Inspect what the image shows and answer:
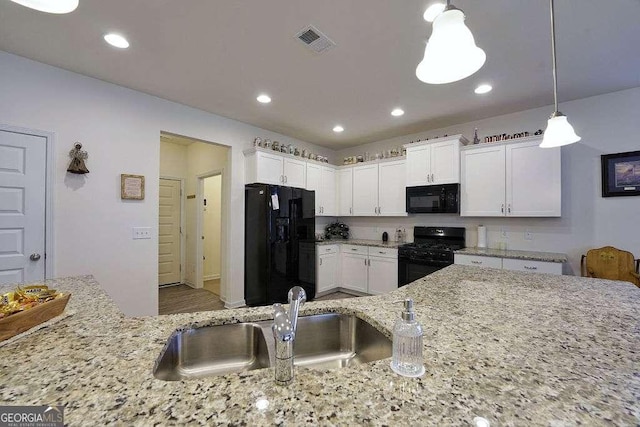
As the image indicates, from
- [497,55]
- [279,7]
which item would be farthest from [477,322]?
[497,55]

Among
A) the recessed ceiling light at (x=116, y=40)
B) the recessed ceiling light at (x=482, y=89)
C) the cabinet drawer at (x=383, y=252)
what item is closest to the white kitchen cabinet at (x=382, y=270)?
the cabinet drawer at (x=383, y=252)

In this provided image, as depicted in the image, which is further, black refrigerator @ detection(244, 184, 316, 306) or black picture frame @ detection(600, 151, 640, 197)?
black refrigerator @ detection(244, 184, 316, 306)

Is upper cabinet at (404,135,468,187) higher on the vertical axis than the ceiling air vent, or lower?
lower

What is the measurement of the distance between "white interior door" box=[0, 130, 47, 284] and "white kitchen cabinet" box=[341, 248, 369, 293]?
11.7 feet

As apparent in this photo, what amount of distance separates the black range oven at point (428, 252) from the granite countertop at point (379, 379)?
2.26 m

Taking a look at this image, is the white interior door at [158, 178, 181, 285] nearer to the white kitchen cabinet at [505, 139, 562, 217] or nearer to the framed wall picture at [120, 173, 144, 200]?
the framed wall picture at [120, 173, 144, 200]

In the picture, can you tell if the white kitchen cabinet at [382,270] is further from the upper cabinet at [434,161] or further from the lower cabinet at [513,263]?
the upper cabinet at [434,161]

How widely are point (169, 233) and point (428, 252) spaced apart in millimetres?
4547

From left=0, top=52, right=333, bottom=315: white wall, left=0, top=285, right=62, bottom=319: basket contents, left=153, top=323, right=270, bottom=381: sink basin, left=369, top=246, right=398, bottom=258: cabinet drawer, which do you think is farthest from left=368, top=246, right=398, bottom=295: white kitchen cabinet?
left=0, top=285, right=62, bottom=319: basket contents

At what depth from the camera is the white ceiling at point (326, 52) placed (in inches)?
68.5

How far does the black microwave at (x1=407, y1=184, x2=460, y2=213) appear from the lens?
349 cm

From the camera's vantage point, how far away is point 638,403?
1.89 ft

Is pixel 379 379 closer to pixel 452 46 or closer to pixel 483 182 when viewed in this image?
pixel 452 46

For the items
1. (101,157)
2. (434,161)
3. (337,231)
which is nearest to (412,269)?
(434,161)
